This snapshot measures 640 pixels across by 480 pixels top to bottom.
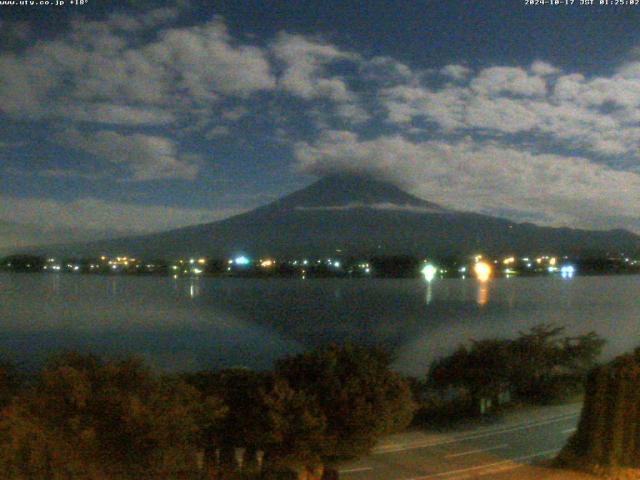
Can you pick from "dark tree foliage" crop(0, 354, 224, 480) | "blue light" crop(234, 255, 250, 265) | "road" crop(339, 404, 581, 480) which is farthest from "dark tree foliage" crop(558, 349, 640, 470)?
"blue light" crop(234, 255, 250, 265)

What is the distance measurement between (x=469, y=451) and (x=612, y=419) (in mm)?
3772

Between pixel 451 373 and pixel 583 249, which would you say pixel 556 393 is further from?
pixel 583 249

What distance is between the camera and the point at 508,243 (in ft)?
316

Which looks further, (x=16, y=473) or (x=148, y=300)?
(x=148, y=300)

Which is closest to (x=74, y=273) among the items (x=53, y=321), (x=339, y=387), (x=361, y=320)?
(x=53, y=321)

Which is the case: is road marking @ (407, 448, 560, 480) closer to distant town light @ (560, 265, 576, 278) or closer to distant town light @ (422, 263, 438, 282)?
distant town light @ (560, 265, 576, 278)

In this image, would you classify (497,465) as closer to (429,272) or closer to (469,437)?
(469,437)

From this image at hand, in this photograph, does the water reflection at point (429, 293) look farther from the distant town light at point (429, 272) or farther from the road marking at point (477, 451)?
the road marking at point (477, 451)

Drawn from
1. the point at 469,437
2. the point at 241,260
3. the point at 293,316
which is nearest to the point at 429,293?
the point at 293,316

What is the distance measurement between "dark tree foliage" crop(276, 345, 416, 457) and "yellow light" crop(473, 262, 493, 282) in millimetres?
64487

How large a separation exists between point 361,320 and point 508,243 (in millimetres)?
50572

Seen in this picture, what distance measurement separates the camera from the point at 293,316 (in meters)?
51.9

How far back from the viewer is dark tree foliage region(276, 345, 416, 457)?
30.5 ft

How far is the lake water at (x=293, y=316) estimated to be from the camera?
131 feet
